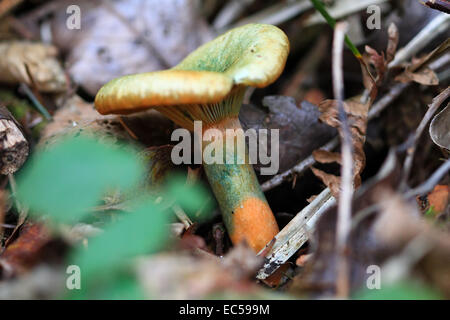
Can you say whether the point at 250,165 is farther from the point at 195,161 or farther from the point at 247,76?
the point at 247,76

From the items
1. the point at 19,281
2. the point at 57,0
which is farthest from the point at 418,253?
the point at 57,0

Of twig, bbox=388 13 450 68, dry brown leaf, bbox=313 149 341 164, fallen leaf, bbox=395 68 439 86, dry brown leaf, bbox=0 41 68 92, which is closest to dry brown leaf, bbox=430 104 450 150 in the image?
fallen leaf, bbox=395 68 439 86

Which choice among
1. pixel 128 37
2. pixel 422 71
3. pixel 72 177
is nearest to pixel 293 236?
pixel 72 177

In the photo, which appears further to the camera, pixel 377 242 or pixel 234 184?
pixel 234 184

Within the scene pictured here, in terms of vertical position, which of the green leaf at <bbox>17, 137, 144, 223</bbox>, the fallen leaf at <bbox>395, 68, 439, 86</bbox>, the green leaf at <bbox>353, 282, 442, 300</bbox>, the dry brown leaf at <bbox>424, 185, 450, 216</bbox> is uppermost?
the fallen leaf at <bbox>395, 68, 439, 86</bbox>

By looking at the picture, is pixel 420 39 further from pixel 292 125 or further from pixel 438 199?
pixel 438 199

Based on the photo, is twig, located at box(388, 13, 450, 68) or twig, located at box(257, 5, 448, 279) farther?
twig, located at box(388, 13, 450, 68)

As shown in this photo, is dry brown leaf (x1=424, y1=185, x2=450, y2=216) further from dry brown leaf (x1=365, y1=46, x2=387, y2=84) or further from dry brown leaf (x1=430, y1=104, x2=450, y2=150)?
dry brown leaf (x1=365, y1=46, x2=387, y2=84)

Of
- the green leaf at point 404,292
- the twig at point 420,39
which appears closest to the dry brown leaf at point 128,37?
the twig at point 420,39

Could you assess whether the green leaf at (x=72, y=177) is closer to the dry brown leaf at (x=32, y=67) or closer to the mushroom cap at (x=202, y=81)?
the mushroom cap at (x=202, y=81)
